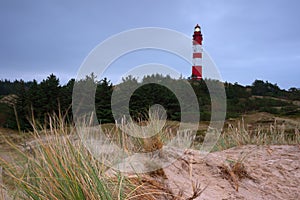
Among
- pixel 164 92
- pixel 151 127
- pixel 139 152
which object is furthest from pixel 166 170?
pixel 164 92

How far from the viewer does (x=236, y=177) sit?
95.5 inches

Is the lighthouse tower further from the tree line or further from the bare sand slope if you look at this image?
the bare sand slope

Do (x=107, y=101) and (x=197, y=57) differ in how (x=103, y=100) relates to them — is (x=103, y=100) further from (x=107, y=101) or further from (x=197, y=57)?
(x=197, y=57)

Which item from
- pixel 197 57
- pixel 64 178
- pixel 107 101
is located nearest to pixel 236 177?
pixel 64 178

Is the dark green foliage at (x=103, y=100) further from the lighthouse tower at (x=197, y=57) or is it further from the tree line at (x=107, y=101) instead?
the lighthouse tower at (x=197, y=57)

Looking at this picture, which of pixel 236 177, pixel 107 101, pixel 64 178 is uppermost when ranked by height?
pixel 107 101

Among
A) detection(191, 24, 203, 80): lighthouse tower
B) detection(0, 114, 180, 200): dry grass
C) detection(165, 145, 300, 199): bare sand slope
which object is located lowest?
detection(165, 145, 300, 199): bare sand slope

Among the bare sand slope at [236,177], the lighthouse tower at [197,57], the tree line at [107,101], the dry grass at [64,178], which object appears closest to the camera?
the dry grass at [64,178]

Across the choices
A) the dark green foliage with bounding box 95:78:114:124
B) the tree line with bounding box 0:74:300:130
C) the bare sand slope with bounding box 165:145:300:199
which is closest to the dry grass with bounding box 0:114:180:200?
the bare sand slope with bounding box 165:145:300:199

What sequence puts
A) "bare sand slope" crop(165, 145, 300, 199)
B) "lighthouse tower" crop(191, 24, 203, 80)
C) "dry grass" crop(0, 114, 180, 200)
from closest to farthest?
"dry grass" crop(0, 114, 180, 200)
"bare sand slope" crop(165, 145, 300, 199)
"lighthouse tower" crop(191, 24, 203, 80)

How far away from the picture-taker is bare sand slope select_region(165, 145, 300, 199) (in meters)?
2.04

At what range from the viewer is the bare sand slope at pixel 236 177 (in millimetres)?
2037

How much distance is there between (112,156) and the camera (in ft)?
7.07

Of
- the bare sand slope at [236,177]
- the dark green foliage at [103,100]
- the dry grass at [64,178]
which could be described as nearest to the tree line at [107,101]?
the dark green foliage at [103,100]
